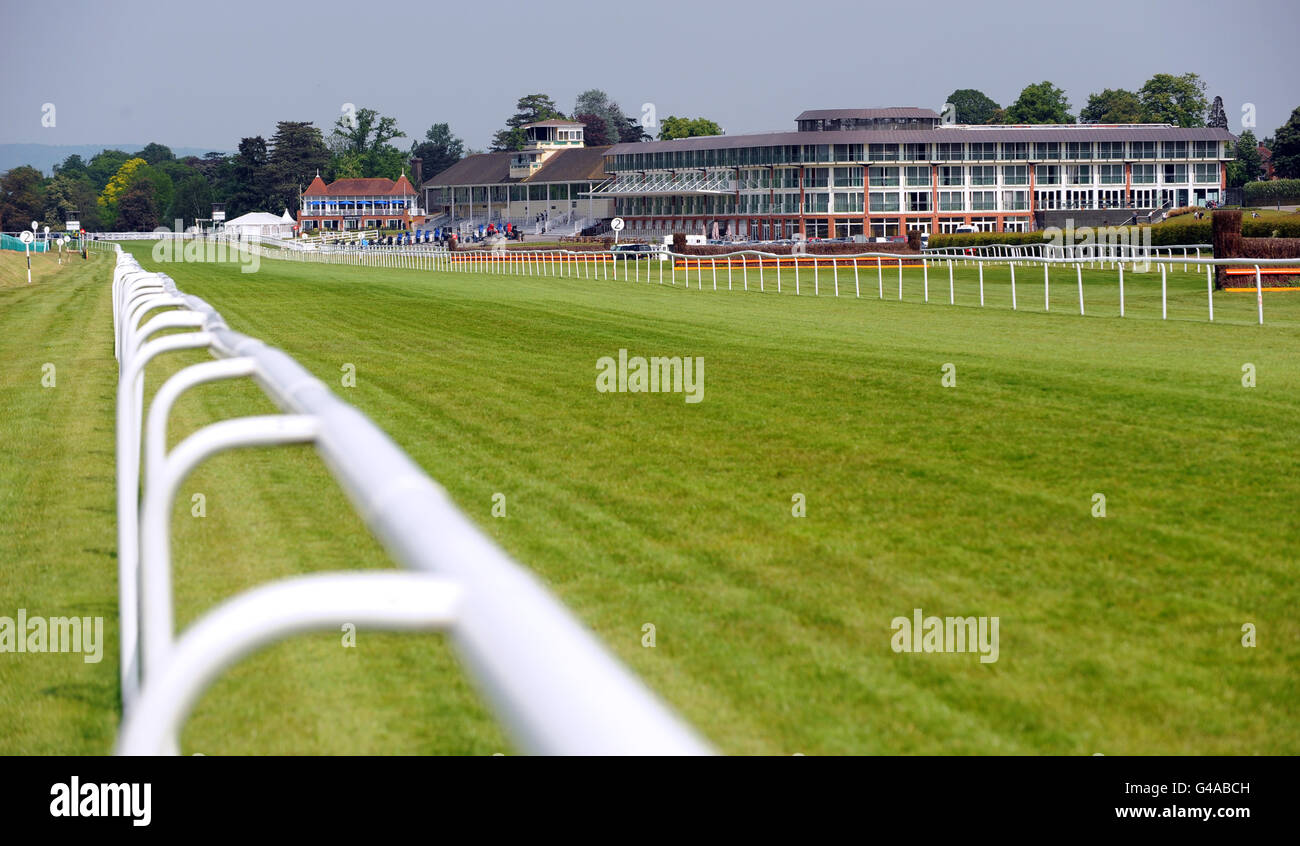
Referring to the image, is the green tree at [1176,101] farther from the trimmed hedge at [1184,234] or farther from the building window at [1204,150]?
the trimmed hedge at [1184,234]

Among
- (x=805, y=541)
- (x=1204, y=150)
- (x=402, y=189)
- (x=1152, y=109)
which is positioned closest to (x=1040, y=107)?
(x=1152, y=109)

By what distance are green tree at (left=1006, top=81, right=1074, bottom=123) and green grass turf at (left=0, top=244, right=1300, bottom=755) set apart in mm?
→ 135462

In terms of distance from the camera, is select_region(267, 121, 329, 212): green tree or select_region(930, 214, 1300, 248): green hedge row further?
select_region(267, 121, 329, 212): green tree

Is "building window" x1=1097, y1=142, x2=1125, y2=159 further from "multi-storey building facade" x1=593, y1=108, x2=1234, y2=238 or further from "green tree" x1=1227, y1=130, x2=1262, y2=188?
"green tree" x1=1227, y1=130, x2=1262, y2=188

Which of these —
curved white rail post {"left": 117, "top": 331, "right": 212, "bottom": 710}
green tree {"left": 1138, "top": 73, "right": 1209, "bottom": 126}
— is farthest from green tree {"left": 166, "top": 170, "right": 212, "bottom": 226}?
curved white rail post {"left": 117, "top": 331, "right": 212, "bottom": 710}

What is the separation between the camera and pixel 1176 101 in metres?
148

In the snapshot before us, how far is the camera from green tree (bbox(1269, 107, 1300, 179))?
126 m

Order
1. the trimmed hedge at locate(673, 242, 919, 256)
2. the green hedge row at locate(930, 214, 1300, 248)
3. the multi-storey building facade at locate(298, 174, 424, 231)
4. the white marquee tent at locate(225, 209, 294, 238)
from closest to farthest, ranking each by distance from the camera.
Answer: the green hedge row at locate(930, 214, 1300, 248)
the trimmed hedge at locate(673, 242, 919, 256)
the white marquee tent at locate(225, 209, 294, 238)
the multi-storey building facade at locate(298, 174, 424, 231)

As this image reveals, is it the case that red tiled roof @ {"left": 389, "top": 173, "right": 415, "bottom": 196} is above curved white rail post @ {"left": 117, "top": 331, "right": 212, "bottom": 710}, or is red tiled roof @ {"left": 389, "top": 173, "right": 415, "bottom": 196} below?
above

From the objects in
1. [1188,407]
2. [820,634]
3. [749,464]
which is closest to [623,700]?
[820,634]

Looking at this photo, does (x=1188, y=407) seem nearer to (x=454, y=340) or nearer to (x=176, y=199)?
(x=454, y=340)

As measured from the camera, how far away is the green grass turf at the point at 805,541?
5.01 metres

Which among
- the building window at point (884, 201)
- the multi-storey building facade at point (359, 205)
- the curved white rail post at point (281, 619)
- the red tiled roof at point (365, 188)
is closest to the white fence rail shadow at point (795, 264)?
the curved white rail post at point (281, 619)

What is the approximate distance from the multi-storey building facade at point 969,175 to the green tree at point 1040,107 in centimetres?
4237
